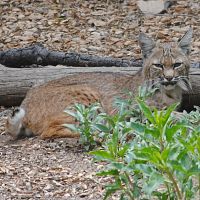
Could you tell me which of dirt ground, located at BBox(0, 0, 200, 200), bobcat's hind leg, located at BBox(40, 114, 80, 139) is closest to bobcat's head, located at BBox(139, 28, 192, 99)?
bobcat's hind leg, located at BBox(40, 114, 80, 139)

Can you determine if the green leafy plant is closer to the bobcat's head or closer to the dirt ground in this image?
the dirt ground

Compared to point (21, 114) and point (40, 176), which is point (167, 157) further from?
point (21, 114)

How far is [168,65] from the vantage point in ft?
23.7

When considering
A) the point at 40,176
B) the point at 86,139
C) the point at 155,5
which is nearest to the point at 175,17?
the point at 155,5

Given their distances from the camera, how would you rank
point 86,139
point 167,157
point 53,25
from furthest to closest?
1. point 53,25
2. point 86,139
3. point 167,157

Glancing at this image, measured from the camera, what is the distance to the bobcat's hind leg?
23.3 ft

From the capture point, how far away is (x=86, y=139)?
650 cm

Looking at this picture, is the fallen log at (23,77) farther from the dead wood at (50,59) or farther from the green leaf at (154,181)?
the green leaf at (154,181)

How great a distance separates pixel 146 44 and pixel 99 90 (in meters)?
0.66

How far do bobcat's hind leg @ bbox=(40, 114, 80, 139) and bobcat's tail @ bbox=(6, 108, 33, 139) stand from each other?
251mm

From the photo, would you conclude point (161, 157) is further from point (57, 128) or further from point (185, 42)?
point (185, 42)

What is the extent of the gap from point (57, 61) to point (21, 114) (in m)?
1.83

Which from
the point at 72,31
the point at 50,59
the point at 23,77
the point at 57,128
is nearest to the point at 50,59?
the point at 50,59

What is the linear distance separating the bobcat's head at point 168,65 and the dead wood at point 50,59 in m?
1.42
